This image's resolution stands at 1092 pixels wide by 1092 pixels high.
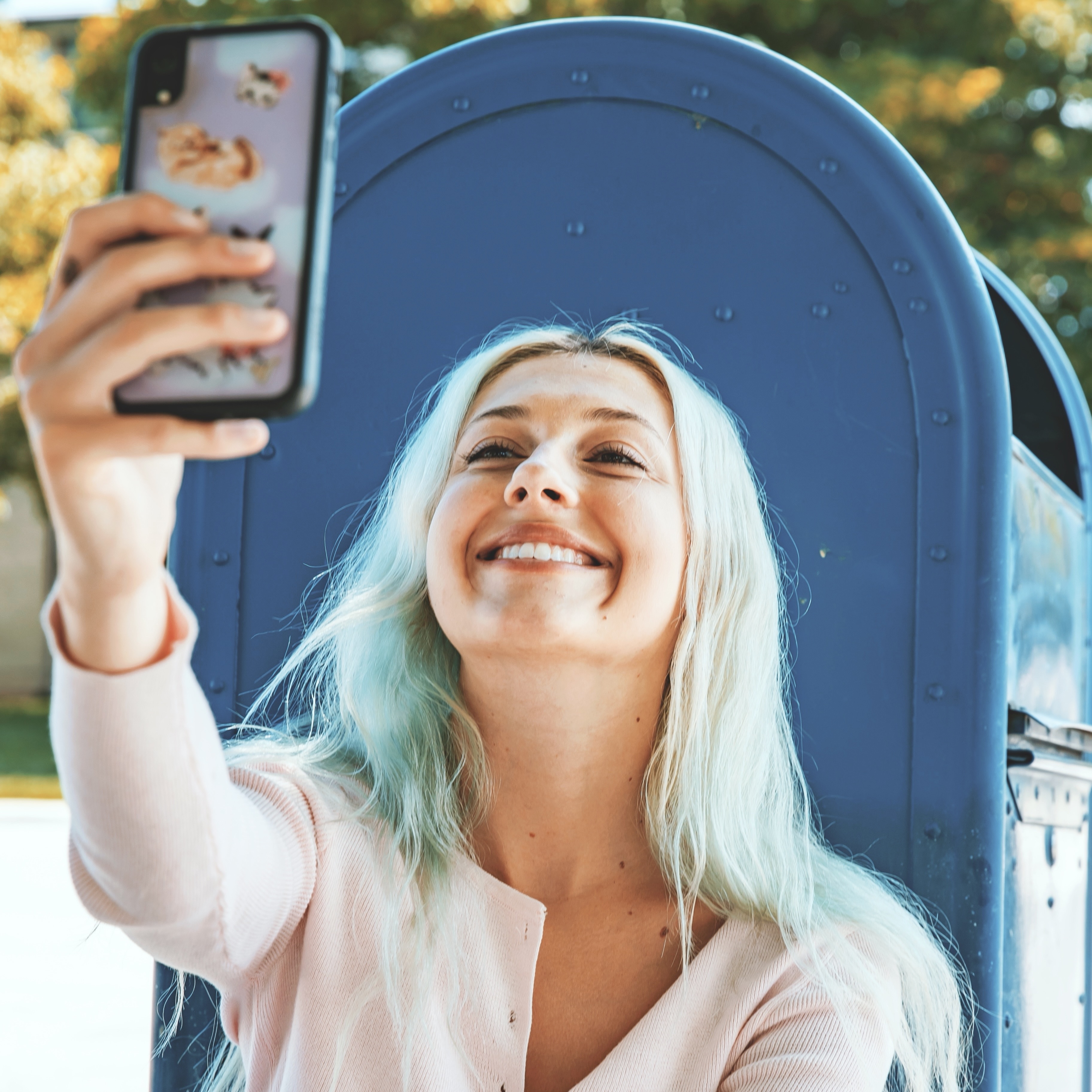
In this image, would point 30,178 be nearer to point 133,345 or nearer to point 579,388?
point 579,388

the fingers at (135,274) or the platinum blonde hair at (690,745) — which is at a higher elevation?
the fingers at (135,274)

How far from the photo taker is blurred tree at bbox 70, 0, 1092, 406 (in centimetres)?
846

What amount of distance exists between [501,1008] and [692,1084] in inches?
9.2

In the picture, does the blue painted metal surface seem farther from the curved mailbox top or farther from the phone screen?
the phone screen

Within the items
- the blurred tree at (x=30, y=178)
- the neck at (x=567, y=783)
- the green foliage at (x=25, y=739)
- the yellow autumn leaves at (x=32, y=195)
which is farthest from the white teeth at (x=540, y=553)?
the yellow autumn leaves at (x=32, y=195)

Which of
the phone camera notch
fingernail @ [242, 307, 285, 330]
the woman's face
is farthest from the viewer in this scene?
the woman's face

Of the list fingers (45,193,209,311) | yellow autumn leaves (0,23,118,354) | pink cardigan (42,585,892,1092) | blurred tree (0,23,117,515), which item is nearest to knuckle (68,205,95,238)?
fingers (45,193,209,311)

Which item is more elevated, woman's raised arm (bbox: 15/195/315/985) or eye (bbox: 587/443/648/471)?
eye (bbox: 587/443/648/471)

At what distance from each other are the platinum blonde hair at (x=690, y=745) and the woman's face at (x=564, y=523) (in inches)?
2.0

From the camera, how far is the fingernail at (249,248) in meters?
0.88

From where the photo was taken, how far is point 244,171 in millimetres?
938

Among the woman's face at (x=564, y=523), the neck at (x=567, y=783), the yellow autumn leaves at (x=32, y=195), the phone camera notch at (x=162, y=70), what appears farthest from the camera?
the yellow autumn leaves at (x=32, y=195)

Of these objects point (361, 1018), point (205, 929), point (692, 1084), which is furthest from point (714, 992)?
point (205, 929)

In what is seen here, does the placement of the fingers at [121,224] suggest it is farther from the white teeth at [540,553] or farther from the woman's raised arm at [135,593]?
the white teeth at [540,553]
